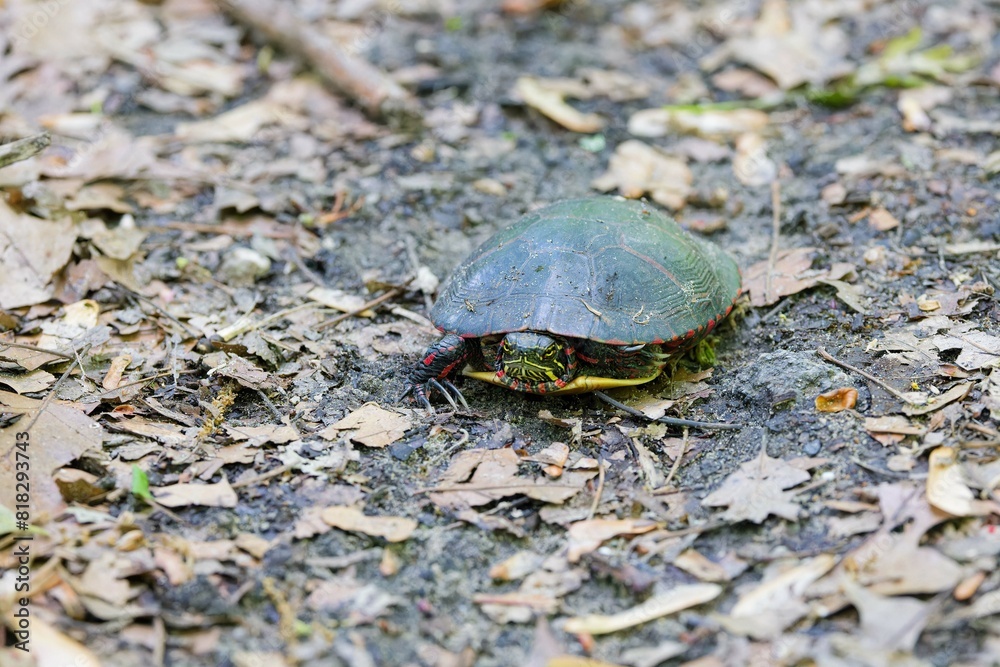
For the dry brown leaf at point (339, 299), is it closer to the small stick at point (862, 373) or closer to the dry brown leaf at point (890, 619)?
the small stick at point (862, 373)

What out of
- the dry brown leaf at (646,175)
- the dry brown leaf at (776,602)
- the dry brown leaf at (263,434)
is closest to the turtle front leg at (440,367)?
the dry brown leaf at (263,434)

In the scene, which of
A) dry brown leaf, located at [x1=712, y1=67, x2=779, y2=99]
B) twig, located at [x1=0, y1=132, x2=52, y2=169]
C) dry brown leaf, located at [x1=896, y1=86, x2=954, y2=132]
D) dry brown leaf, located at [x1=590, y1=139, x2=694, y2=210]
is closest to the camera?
twig, located at [x1=0, y1=132, x2=52, y2=169]

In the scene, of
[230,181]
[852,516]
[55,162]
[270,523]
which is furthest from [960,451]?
[55,162]

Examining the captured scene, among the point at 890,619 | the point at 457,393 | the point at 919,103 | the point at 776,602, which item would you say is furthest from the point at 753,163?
the point at 890,619

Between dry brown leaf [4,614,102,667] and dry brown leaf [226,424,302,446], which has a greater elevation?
dry brown leaf [4,614,102,667]

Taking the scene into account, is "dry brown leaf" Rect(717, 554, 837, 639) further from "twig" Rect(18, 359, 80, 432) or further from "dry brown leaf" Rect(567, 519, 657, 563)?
"twig" Rect(18, 359, 80, 432)

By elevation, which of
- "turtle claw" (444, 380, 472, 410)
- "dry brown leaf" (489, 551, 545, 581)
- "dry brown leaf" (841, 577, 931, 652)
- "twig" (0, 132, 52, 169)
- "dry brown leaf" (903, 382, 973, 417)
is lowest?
"turtle claw" (444, 380, 472, 410)

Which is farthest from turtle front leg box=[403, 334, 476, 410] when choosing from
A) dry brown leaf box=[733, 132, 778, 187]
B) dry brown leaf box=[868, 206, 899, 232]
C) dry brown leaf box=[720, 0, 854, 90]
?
dry brown leaf box=[720, 0, 854, 90]

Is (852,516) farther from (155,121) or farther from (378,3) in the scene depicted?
(378,3)

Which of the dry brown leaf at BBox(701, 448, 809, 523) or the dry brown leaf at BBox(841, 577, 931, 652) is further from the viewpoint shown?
the dry brown leaf at BBox(701, 448, 809, 523)
